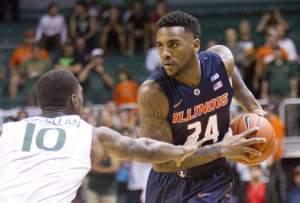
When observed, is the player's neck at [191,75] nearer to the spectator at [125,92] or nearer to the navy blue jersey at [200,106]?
the navy blue jersey at [200,106]

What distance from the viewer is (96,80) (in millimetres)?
14227

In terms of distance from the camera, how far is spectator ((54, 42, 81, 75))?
13695 mm

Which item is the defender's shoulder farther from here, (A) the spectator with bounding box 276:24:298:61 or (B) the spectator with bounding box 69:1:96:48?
(B) the spectator with bounding box 69:1:96:48

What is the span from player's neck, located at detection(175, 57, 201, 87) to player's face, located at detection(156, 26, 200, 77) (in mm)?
87

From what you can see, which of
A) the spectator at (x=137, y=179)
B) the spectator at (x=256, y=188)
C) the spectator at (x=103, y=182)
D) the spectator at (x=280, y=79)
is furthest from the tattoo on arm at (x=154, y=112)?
the spectator at (x=280, y=79)

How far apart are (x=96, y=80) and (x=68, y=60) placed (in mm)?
657

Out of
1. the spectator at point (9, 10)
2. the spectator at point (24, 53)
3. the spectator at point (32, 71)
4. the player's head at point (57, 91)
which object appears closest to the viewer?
the player's head at point (57, 91)

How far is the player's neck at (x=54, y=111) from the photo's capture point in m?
4.84

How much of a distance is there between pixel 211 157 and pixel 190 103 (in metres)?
0.50

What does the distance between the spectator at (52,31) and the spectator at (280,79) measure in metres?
4.67

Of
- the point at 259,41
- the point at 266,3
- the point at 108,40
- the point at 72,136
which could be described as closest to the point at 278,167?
the point at 259,41

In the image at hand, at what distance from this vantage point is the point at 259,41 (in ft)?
50.3

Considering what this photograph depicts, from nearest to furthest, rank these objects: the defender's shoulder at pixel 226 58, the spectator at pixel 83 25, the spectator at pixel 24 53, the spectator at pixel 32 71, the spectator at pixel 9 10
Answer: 1. the defender's shoulder at pixel 226 58
2. the spectator at pixel 32 71
3. the spectator at pixel 24 53
4. the spectator at pixel 83 25
5. the spectator at pixel 9 10

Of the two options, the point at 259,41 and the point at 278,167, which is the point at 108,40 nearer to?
the point at 259,41
